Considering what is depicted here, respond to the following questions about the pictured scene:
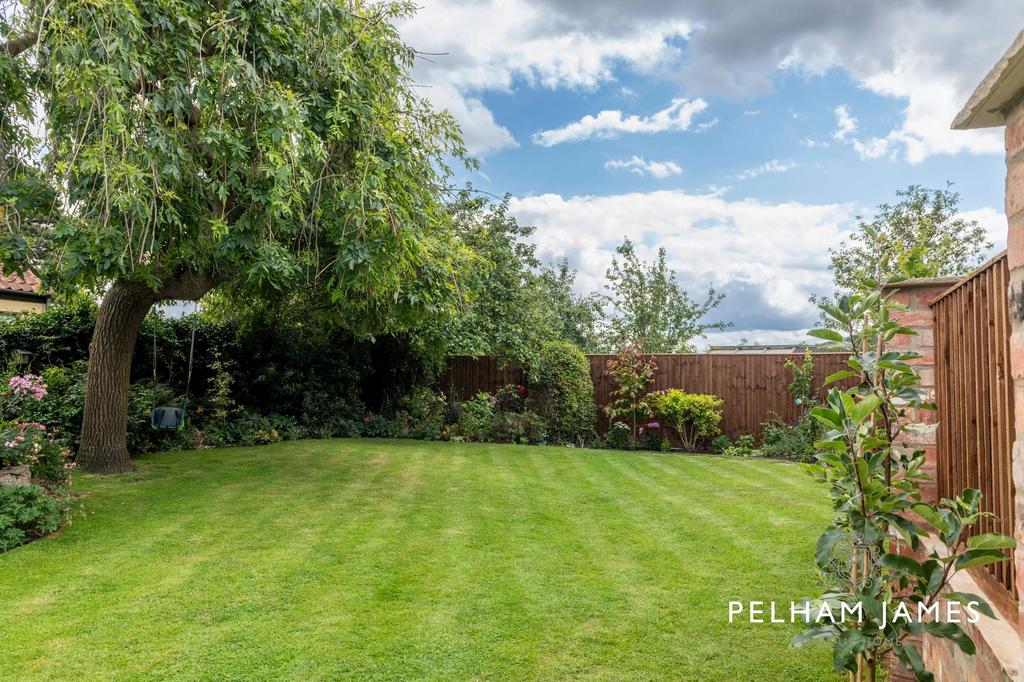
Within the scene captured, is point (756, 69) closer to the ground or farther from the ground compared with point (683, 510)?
farther from the ground

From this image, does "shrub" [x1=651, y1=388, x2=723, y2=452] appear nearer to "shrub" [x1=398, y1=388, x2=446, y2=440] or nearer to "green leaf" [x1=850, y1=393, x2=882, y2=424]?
"shrub" [x1=398, y1=388, x2=446, y2=440]

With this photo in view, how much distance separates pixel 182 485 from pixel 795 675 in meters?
6.17

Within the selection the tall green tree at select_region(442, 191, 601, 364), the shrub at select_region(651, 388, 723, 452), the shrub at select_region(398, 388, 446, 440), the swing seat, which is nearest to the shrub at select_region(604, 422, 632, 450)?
the shrub at select_region(651, 388, 723, 452)

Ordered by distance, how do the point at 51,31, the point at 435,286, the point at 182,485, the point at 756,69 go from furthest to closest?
the point at 756,69 < the point at 435,286 < the point at 182,485 < the point at 51,31

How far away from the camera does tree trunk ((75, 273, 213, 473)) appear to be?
23.3 ft

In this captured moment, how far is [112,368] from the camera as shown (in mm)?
7254

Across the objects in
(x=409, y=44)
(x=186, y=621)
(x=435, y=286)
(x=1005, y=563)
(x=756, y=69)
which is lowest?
(x=186, y=621)

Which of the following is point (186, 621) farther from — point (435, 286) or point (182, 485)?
point (435, 286)

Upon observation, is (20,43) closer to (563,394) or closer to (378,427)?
(378,427)

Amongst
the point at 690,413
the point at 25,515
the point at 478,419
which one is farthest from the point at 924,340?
the point at 478,419

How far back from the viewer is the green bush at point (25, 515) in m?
4.45

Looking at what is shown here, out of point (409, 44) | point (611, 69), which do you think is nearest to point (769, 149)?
point (611, 69)

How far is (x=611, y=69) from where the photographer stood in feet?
34.7

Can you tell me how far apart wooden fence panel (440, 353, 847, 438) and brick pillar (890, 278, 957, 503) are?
7463 millimetres
